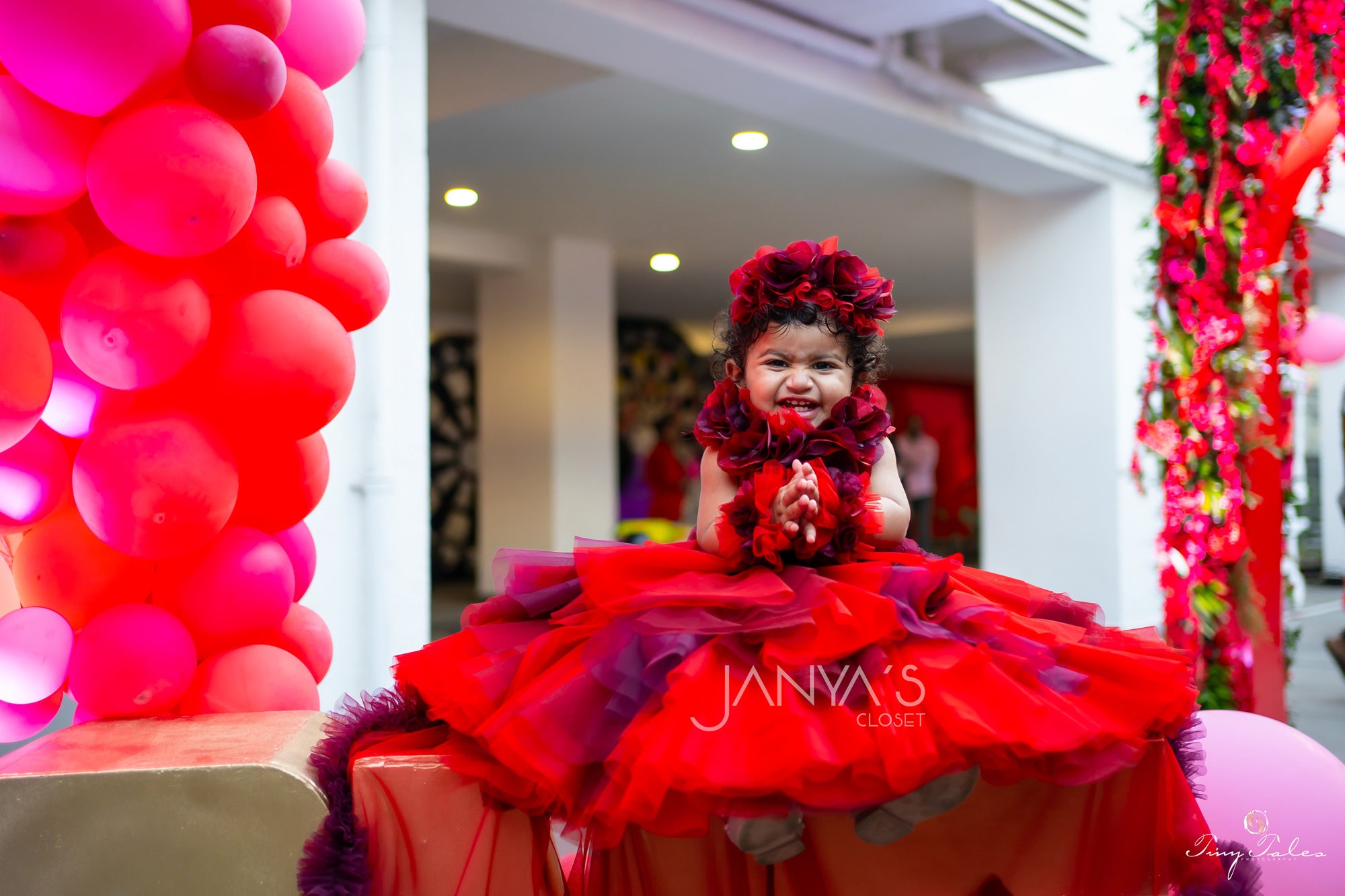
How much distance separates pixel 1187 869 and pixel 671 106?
4.73 m

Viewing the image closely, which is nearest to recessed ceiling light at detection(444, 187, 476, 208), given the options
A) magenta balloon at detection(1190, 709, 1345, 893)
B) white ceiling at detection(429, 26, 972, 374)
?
white ceiling at detection(429, 26, 972, 374)

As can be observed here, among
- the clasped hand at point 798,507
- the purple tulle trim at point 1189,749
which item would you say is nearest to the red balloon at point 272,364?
the clasped hand at point 798,507

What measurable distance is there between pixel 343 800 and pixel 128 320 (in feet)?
2.68

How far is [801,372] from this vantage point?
5.43 feet

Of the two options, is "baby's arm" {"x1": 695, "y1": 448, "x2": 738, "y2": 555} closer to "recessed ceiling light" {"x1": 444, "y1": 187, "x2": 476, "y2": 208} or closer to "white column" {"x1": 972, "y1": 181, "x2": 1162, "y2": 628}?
"white column" {"x1": 972, "y1": 181, "x2": 1162, "y2": 628}

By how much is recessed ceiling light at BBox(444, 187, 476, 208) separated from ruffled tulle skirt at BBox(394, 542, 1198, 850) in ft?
19.0

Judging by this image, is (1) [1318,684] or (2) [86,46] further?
(1) [1318,684]

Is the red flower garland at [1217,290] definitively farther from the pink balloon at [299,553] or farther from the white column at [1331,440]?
the white column at [1331,440]

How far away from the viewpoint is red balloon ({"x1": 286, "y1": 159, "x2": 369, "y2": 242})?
1.97m

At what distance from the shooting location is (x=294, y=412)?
1776 mm

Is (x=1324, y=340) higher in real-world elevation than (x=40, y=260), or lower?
higher

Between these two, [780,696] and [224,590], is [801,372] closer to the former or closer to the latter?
[780,696]

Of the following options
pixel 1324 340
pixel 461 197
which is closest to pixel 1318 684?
pixel 1324 340

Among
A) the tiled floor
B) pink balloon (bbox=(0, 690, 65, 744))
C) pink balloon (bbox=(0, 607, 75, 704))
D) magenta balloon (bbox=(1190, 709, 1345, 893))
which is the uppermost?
pink balloon (bbox=(0, 607, 75, 704))
